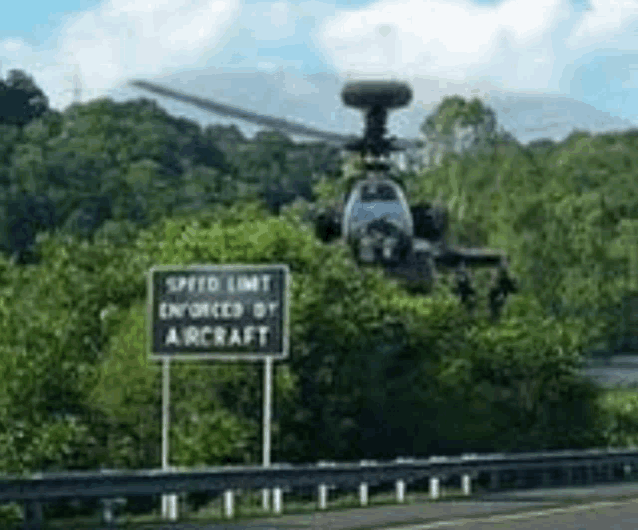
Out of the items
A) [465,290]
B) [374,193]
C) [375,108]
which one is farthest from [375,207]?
→ [375,108]

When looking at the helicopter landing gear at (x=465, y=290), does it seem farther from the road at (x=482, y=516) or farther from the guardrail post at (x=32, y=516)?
the guardrail post at (x=32, y=516)

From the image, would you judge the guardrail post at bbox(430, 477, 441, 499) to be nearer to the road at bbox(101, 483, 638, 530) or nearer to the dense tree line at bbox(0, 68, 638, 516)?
the road at bbox(101, 483, 638, 530)

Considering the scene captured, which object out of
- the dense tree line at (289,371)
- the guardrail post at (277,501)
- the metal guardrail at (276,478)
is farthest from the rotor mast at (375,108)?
the guardrail post at (277,501)

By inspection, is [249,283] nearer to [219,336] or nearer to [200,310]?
[200,310]

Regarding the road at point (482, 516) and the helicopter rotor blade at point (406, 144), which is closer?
the road at point (482, 516)

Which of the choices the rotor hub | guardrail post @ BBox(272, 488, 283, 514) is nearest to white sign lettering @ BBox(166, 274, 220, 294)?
guardrail post @ BBox(272, 488, 283, 514)
